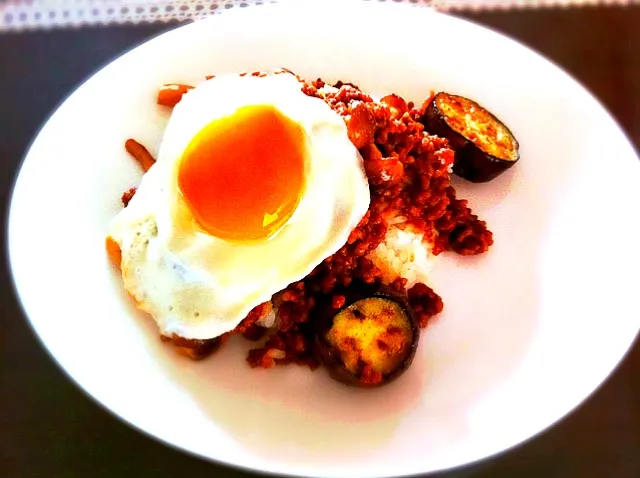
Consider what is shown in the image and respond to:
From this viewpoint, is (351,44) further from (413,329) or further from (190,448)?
(190,448)

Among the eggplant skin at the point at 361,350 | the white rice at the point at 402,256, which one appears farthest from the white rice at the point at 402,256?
the eggplant skin at the point at 361,350

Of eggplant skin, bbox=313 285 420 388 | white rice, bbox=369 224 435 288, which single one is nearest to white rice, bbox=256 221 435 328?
white rice, bbox=369 224 435 288

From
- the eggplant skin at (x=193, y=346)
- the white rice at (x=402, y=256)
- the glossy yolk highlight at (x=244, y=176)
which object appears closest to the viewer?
the glossy yolk highlight at (x=244, y=176)

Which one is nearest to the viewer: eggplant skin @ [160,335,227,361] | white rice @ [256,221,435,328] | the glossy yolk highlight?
the glossy yolk highlight

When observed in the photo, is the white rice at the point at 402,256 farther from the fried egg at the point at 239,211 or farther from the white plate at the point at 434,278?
the fried egg at the point at 239,211

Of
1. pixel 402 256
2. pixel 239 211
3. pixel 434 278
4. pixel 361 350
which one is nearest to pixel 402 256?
pixel 402 256

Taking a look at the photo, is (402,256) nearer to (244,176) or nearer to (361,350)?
(361,350)

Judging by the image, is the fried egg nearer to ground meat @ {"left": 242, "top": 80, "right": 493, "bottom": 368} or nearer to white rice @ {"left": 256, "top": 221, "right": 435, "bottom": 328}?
ground meat @ {"left": 242, "top": 80, "right": 493, "bottom": 368}
